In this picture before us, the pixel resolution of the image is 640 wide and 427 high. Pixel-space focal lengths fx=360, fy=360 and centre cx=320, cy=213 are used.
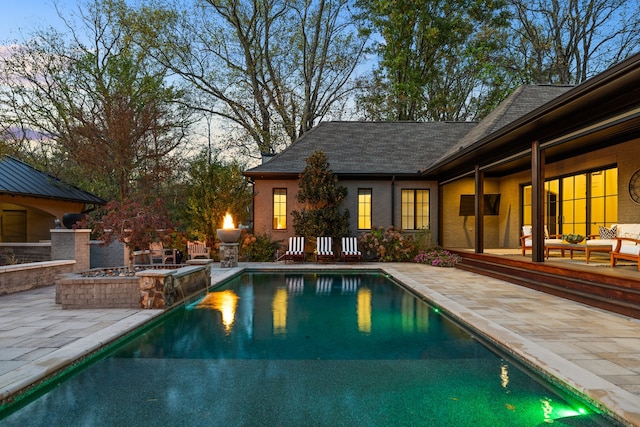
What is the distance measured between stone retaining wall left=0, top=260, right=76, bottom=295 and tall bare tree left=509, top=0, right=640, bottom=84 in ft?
77.4

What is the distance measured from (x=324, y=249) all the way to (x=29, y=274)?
25.4ft

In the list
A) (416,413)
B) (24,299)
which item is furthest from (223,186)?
(416,413)

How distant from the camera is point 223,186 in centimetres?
1260

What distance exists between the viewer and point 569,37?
67.4ft

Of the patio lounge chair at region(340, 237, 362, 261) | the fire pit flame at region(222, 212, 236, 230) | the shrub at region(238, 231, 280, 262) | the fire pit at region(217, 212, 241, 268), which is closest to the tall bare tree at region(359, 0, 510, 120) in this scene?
the patio lounge chair at region(340, 237, 362, 261)

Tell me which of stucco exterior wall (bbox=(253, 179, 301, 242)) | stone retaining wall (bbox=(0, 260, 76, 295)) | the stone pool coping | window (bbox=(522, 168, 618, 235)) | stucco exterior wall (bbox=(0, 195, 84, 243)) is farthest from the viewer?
stucco exterior wall (bbox=(253, 179, 301, 242))

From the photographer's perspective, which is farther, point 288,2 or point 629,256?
point 288,2

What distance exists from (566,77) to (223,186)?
20.7 m

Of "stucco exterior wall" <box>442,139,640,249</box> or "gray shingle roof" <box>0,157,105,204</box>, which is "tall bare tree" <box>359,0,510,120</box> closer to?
"stucco exterior wall" <box>442,139,640,249</box>

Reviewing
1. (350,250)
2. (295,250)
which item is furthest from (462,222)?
(295,250)

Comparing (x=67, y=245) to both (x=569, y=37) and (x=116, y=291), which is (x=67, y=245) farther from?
(x=569, y=37)

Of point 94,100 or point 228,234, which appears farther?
point 94,100

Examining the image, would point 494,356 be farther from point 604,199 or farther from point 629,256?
point 604,199

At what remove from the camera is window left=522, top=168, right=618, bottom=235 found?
8898 mm
